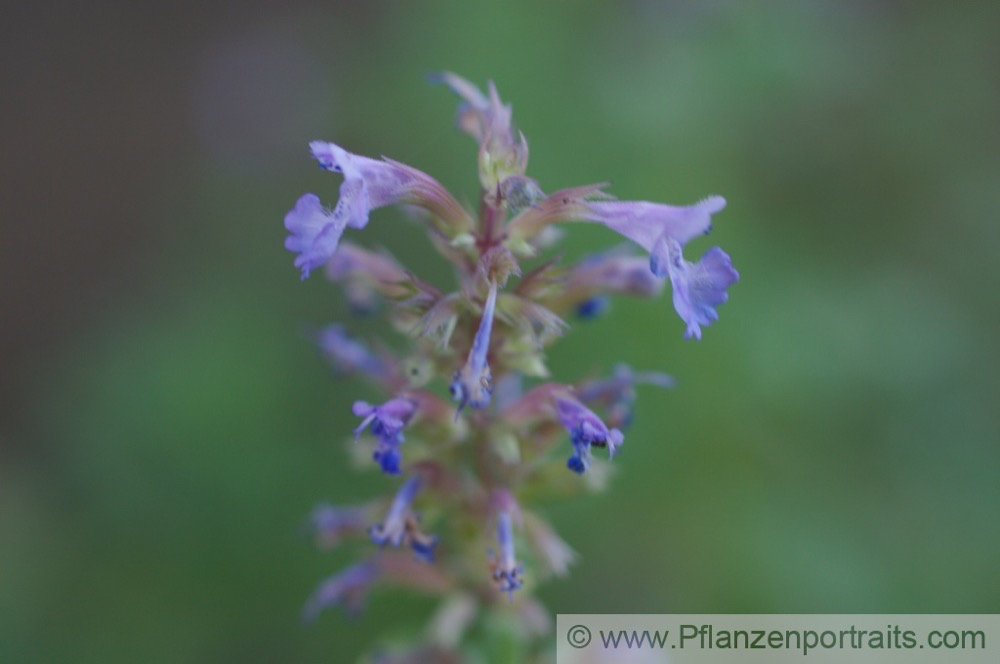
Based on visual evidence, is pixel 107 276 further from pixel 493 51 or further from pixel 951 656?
pixel 951 656

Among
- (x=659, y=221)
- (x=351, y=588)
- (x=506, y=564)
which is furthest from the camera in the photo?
(x=351, y=588)

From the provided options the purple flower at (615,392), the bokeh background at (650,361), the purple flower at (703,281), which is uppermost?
the bokeh background at (650,361)

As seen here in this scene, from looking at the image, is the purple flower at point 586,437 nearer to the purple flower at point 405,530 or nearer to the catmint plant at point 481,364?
the catmint plant at point 481,364

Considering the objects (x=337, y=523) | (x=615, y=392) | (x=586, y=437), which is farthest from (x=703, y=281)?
(x=337, y=523)

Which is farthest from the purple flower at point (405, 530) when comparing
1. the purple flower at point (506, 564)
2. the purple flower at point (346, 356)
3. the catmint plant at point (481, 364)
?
the purple flower at point (346, 356)

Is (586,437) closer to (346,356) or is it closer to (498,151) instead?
(498,151)

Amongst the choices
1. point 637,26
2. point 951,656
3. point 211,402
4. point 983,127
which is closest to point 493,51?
point 637,26

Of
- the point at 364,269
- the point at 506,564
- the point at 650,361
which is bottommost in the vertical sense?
the point at 506,564

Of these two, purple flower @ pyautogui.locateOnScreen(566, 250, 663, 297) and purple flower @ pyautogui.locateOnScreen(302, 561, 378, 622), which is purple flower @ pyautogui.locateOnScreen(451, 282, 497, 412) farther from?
purple flower @ pyautogui.locateOnScreen(302, 561, 378, 622)
